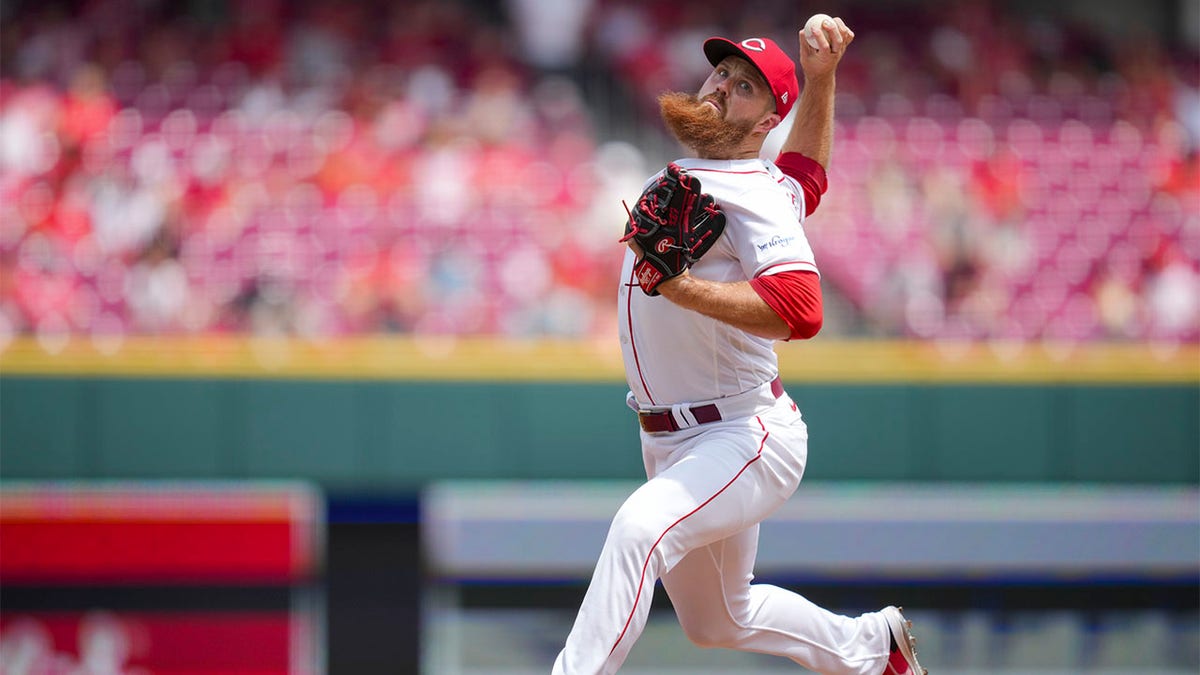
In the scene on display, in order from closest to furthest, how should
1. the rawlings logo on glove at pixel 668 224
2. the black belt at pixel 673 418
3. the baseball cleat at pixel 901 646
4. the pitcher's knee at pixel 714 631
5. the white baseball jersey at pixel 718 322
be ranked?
the rawlings logo on glove at pixel 668 224 < the white baseball jersey at pixel 718 322 < the black belt at pixel 673 418 < the pitcher's knee at pixel 714 631 < the baseball cleat at pixel 901 646

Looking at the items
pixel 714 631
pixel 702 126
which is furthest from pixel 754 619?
pixel 702 126

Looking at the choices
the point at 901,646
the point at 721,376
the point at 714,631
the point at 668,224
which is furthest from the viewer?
the point at 901,646

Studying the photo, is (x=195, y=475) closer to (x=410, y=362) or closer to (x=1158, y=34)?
(x=410, y=362)

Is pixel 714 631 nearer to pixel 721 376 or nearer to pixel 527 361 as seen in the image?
pixel 721 376

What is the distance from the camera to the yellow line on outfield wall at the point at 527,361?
6703 millimetres

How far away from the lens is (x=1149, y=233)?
27.6ft

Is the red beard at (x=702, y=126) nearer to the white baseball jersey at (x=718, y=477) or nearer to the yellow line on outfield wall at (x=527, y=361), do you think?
the white baseball jersey at (x=718, y=477)

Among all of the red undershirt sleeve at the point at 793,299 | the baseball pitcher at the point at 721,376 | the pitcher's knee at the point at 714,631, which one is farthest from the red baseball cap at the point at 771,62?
the pitcher's knee at the point at 714,631

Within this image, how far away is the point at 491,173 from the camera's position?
8469mm

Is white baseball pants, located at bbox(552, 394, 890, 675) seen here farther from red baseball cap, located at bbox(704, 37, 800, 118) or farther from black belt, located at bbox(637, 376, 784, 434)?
red baseball cap, located at bbox(704, 37, 800, 118)

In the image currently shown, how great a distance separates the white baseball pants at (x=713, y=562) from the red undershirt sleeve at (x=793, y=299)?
1.08 ft

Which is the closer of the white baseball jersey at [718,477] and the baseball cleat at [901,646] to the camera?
the white baseball jersey at [718,477]

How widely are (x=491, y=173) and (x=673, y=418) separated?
5883 millimetres

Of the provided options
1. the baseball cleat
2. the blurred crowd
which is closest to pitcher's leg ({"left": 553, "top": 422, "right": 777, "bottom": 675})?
the baseball cleat
